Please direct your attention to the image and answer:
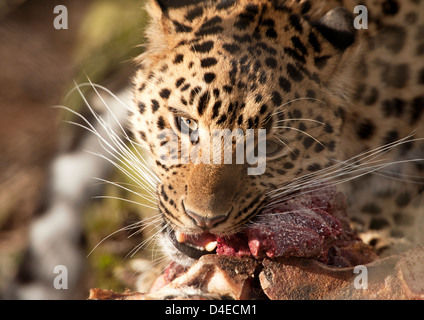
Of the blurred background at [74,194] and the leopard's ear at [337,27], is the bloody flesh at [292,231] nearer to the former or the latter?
the leopard's ear at [337,27]

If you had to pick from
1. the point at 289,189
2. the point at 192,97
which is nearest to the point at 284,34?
the point at 192,97

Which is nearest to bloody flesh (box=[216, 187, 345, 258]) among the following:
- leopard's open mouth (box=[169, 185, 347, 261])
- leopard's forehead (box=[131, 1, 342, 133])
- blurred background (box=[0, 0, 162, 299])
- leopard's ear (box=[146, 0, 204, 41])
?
leopard's open mouth (box=[169, 185, 347, 261])

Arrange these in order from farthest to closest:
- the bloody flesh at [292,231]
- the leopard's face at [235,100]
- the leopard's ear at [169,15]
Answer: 1. the leopard's ear at [169,15]
2. the leopard's face at [235,100]
3. the bloody flesh at [292,231]

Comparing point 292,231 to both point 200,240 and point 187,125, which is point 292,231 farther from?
point 187,125

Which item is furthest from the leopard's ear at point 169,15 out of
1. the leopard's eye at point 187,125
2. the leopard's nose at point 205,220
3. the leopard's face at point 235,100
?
the leopard's nose at point 205,220

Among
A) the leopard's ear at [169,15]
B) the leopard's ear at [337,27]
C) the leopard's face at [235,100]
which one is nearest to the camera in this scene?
the leopard's face at [235,100]

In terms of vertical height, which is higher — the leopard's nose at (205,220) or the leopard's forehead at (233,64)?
the leopard's forehead at (233,64)

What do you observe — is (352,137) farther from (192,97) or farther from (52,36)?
(52,36)
